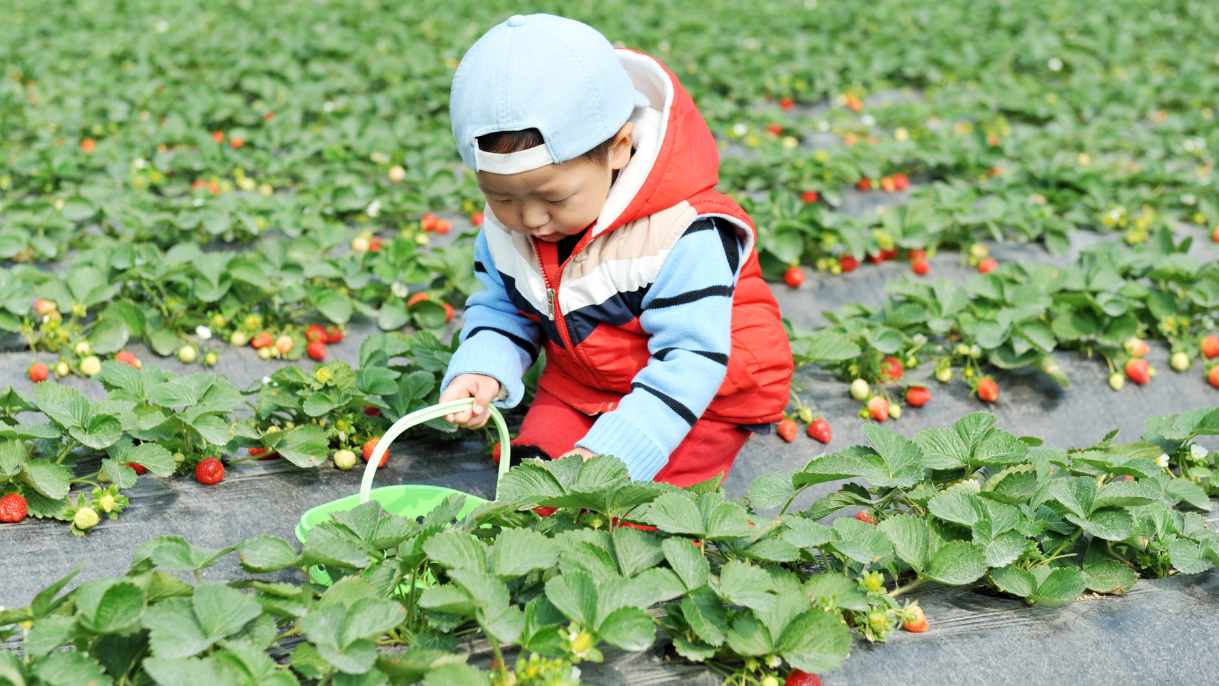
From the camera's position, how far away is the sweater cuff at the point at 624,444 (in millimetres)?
2334

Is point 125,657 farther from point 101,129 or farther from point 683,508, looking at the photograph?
point 101,129

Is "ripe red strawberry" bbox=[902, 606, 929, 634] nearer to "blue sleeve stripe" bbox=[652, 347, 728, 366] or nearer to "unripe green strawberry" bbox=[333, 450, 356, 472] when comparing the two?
"blue sleeve stripe" bbox=[652, 347, 728, 366]

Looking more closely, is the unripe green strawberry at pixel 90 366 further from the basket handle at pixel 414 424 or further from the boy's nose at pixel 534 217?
the boy's nose at pixel 534 217

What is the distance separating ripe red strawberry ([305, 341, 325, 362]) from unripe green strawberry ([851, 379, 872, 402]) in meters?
1.51

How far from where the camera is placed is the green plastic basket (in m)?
2.29

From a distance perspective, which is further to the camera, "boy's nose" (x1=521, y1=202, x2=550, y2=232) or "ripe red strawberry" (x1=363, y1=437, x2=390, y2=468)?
"ripe red strawberry" (x1=363, y1=437, x2=390, y2=468)

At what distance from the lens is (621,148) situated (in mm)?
2373

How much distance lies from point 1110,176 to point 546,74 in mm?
3447

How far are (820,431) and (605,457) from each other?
1.10 meters

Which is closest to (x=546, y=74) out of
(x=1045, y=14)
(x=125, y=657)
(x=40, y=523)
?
(x=125, y=657)

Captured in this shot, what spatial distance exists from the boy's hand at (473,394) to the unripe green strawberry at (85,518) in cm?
75

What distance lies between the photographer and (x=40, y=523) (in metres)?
2.45

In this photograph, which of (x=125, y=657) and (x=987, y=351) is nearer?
(x=125, y=657)

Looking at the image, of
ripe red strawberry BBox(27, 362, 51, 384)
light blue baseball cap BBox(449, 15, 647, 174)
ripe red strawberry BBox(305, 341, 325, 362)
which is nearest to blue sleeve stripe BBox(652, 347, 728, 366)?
light blue baseball cap BBox(449, 15, 647, 174)
